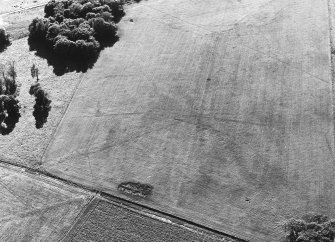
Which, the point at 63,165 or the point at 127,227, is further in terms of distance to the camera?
the point at 63,165

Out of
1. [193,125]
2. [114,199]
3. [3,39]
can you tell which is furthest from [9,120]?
[193,125]

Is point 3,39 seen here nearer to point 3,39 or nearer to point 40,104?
point 3,39

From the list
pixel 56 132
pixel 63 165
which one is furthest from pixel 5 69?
pixel 63 165

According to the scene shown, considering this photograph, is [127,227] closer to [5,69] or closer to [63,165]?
[63,165]

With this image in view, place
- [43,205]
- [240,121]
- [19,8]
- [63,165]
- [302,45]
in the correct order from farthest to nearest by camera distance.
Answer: [19,8] < [302,45] < [240,121] < [63,165] < [43,205]

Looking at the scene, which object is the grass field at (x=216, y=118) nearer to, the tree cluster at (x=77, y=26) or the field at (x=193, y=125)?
the field at (x=193, y=125)

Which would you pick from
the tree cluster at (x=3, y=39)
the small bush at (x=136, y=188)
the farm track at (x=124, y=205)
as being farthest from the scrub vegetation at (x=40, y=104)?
the small bush at (x=136, y=188)

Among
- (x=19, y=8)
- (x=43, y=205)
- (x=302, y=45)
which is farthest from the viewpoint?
(x=19, y=8)
